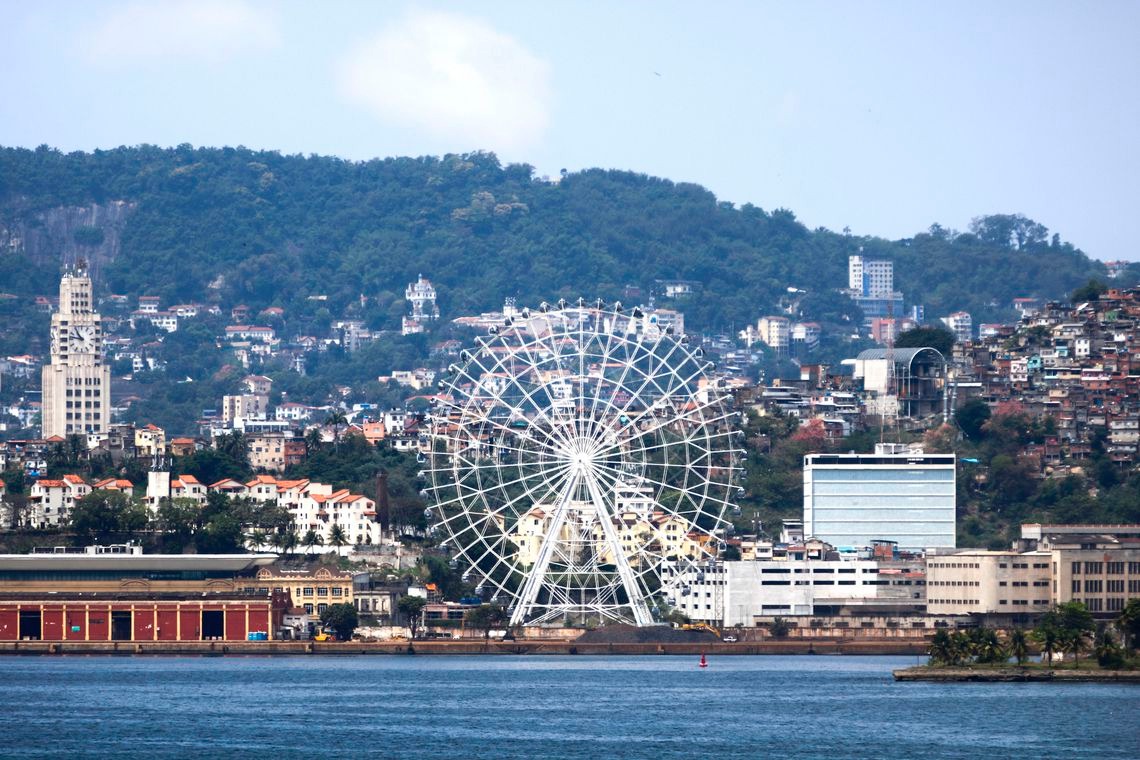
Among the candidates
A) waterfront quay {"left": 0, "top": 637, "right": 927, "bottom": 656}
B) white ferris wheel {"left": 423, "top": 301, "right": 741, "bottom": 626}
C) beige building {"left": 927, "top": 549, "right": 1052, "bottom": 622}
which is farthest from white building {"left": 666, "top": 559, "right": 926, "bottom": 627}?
waterfront quay {"left": 0, "top": 637, "right": 927, "bottom": 656}

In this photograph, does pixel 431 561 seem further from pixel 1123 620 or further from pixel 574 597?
pixel 1123 620

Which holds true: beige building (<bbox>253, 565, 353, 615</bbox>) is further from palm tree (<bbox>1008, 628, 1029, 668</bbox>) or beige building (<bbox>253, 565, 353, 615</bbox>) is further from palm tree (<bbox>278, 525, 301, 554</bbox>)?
palm tree (<bbox>1008, 628, 1029, 668</bbox>)

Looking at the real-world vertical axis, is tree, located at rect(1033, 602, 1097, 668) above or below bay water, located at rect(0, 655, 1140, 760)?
above

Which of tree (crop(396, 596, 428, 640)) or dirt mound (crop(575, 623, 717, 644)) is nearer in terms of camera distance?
dirt mound (crop(575, 623, 717, 644))

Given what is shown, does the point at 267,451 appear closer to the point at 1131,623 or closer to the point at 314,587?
the point at 314,587

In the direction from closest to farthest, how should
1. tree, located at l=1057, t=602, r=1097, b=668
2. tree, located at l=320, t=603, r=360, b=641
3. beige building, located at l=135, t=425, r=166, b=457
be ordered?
tree, located at l=1057, t=602, r=1097, b=668, tree, located at l=320, t=603, r=360, b=641, beige building, located at l=135, t=425, r=166, b=457

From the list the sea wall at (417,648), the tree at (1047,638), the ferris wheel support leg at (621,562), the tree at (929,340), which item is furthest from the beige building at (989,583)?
the tree at (929,340)

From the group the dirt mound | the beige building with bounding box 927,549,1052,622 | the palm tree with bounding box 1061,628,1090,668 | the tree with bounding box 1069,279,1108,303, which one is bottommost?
the dirt mound

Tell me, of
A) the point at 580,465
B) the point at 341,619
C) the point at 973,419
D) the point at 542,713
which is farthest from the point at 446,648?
the point at 973,419
